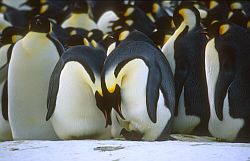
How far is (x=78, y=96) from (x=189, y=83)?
933mm

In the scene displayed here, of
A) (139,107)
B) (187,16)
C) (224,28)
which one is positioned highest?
(187,16)

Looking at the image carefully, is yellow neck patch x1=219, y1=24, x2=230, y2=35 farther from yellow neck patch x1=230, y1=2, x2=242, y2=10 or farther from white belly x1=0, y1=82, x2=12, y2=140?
yellow neck patch x1=230, y1=2, x2=242, y2=10

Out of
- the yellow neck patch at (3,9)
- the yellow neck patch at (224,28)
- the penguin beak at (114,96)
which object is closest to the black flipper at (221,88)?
the yellow neck patch at (224,28)

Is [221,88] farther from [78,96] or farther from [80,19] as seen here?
[80,19]

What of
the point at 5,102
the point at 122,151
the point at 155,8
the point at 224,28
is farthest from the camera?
the point at 155,8

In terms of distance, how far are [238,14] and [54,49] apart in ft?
5.39

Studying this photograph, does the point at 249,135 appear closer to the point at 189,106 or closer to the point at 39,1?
the point at 189,106

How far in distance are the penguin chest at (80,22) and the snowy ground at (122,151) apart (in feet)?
13.1

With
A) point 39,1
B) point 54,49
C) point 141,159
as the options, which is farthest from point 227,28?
point 39,1

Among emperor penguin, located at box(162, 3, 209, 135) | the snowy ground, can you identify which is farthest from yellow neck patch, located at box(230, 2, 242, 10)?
the snowy ground

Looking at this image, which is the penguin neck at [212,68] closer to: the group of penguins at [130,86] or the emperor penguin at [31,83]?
the group of penguins at [130,86]

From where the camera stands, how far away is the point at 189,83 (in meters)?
4.61

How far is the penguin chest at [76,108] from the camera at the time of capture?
4004 millimetres

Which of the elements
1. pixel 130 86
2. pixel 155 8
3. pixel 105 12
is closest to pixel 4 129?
pixel 130 86
